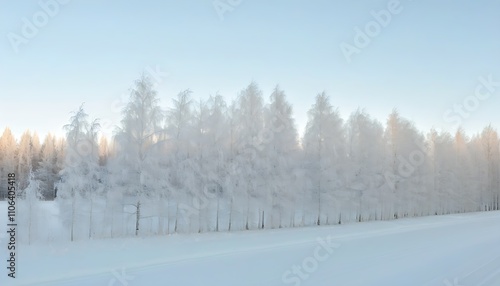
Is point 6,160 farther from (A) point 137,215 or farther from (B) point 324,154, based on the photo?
(B) point 324,154

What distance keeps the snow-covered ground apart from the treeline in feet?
16.8

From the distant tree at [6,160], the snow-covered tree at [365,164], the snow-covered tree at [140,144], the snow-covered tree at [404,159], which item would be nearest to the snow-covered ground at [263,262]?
the snow-covered tree at [140,144]

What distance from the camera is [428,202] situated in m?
57.3

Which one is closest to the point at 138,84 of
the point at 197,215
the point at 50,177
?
the point at 197,215

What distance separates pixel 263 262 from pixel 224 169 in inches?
652

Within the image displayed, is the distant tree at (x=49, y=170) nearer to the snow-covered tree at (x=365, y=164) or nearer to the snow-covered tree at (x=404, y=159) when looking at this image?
the snow-covered tree at (x=365, y=164)

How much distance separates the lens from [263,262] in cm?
1750

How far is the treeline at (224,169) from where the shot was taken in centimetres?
2950

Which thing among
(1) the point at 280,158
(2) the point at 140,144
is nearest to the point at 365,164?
(1) the point at 280,158

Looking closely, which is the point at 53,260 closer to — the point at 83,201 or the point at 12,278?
Answer: the point at 12,278

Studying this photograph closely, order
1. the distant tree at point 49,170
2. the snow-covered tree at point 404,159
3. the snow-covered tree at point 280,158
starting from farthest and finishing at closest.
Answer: the distant tree at point 49,170, the snow-covered tree at point 404,159, the snow-covered tree at point 280,158

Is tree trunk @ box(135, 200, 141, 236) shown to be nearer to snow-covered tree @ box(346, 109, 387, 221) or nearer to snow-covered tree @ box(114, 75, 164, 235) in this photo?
snow-covered tree @ box(114, 75, 164, 235)

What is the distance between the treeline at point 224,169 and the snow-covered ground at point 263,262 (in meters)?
5.13

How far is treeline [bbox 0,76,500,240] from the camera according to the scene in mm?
29500
